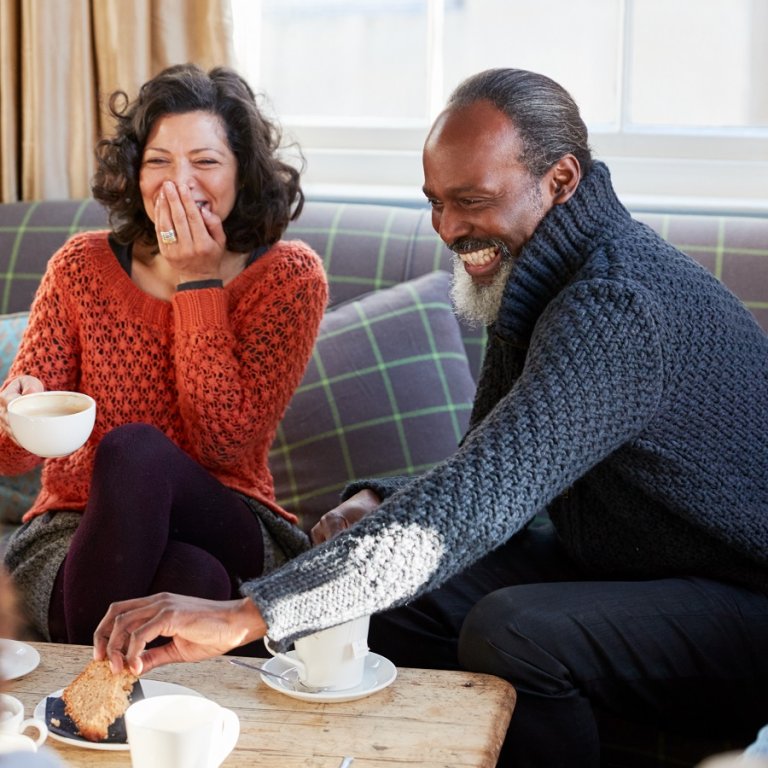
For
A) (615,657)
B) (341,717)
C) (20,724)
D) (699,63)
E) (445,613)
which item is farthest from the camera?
(699,63)

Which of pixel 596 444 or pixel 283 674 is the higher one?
pixel 596 444

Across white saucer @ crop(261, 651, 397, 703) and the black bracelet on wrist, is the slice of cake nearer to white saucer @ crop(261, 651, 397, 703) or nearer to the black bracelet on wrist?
white saucer @ crop(261, 651, 397, 703)

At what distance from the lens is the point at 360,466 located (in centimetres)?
225

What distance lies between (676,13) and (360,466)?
1313 mm

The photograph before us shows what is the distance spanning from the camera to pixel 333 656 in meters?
1.41

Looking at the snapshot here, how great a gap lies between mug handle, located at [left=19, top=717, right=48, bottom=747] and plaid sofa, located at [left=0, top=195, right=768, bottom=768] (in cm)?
101

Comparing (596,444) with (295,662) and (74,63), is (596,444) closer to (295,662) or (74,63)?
(295,662)

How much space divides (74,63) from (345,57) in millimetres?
648

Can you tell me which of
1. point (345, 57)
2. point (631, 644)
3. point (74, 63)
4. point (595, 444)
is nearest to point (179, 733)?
point (595, 444)

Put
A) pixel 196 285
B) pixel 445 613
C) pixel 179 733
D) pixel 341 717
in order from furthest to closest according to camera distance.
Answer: pixel 196 285 → pixel 445 613 → pixel 341 717 → pixel 179 733

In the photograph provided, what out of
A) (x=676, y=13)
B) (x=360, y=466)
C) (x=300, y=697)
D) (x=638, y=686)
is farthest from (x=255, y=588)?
(x=676, y=13)

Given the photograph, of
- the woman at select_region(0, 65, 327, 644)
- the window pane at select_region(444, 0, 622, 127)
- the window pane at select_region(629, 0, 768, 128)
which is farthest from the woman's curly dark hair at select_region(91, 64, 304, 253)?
the window pane at select_region(629, 0, 768, 128)

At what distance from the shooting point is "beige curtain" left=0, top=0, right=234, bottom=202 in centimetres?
277

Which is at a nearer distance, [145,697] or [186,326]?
[145,697]
